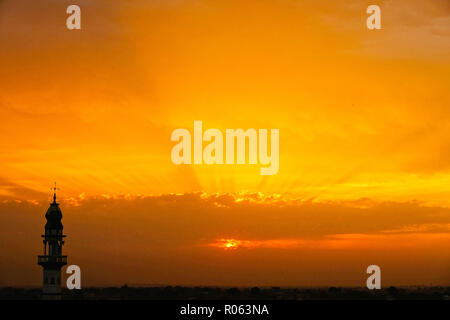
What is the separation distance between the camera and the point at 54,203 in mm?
111938
